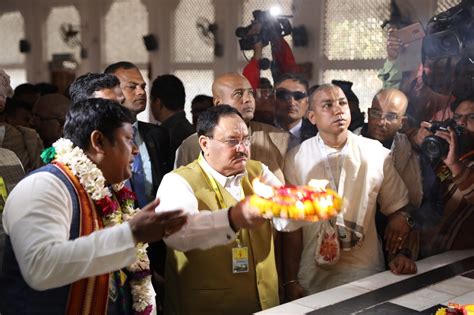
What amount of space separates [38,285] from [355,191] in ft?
6.15

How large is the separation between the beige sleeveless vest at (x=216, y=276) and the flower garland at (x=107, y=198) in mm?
300

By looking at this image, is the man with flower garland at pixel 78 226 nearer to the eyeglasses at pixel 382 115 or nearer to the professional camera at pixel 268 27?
the eyeglasses at pixel 382 115

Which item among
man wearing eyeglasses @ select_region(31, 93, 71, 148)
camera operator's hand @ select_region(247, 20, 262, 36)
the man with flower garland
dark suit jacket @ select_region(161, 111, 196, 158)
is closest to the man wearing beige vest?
the man with flower garland

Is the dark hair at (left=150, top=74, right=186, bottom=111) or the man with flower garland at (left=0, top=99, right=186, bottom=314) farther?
the dark hair at (left=150, top=74, right=186, bottom=111)

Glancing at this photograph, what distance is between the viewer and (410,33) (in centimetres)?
388

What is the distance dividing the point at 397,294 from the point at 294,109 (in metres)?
1.41

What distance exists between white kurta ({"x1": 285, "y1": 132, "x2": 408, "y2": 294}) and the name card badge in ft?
2.24

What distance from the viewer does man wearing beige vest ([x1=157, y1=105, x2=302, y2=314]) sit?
234 centimetres

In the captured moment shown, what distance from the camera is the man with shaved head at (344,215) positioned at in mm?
2936

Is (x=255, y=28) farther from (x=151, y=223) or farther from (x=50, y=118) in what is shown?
(x=151, y=223)

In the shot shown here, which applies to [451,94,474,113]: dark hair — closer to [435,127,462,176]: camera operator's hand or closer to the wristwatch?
[435,127,462,176]: camera operator's hand

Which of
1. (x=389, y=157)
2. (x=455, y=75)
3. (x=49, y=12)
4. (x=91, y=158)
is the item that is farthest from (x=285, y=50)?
(x=49, y=12)

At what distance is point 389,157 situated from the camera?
3105 millimetres

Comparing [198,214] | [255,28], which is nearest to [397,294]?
[198,214]
